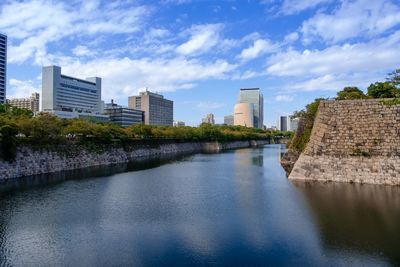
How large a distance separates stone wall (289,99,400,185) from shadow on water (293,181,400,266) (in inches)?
46.7

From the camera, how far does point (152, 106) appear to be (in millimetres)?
158000

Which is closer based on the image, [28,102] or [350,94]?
[350,94]

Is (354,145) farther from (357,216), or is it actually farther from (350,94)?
(350,94)

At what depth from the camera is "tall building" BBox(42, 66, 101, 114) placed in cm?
11562

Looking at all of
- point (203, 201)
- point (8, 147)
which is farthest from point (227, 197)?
point (8, 147)

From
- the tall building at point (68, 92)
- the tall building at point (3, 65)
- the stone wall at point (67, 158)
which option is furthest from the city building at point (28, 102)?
the stone wall at point (67, 158)

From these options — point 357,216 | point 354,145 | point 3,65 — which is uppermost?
point 3,65

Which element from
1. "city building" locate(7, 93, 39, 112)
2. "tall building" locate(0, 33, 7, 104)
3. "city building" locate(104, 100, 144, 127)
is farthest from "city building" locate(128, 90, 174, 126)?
"tall building" locate(0, 33, 7, 104)

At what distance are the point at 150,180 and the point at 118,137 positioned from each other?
21.5m

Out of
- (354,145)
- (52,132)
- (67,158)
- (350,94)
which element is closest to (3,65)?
(67,158)

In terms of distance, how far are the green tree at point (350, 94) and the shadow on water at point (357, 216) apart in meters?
16.0

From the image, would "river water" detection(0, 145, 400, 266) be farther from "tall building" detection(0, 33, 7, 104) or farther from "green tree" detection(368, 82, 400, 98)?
"tall building" detection(0, 33, 7, 104)

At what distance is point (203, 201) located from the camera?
66.0 feet

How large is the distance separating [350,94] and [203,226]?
93.7 ft
